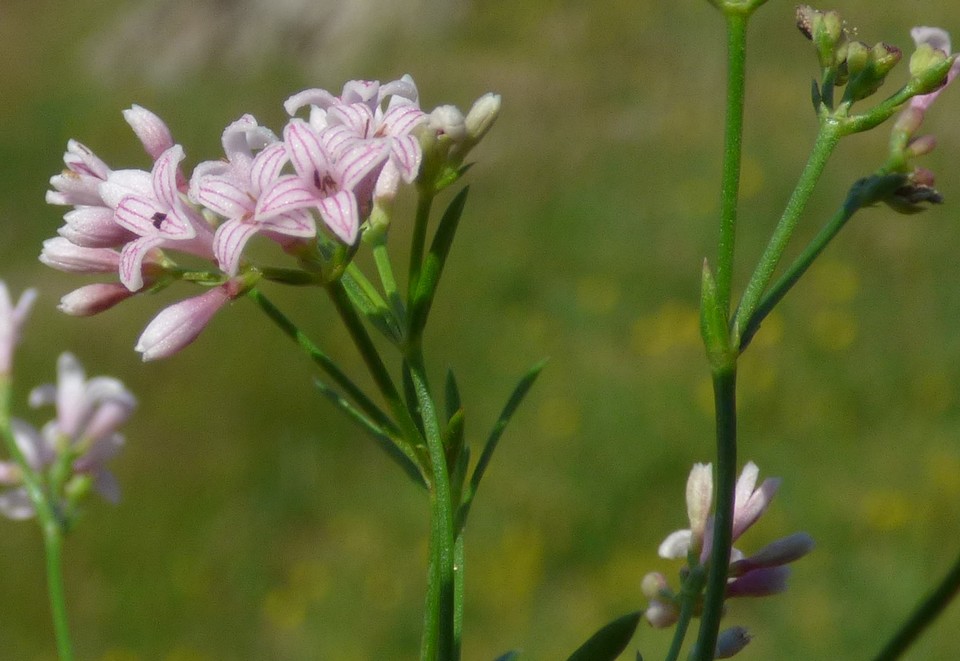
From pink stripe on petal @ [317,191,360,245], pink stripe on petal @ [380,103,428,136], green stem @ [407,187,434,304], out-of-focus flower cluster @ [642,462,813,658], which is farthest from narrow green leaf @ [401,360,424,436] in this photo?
out-of-focus flower cluster @ [642,462,813,658]

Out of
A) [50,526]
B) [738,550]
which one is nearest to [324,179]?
[738,550]

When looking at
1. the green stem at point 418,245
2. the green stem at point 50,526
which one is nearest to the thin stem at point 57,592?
the green stem at point 50,526

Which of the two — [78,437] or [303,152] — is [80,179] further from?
[78,437]

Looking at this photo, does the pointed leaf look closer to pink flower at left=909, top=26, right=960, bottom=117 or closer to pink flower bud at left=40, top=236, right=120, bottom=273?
pink flower bud at left=40, top=236, right=120, bottom=273

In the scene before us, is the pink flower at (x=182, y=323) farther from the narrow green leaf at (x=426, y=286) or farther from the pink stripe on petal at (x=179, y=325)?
the narrow green leaf at (x=426, y=286)

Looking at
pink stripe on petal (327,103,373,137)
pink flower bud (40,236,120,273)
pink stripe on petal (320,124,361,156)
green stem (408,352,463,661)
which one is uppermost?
pink stripe on petal (327,103,373,137)

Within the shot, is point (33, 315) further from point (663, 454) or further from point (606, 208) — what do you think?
point (663, 454)

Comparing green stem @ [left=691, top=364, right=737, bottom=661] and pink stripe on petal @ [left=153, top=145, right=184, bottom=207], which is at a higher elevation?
pink stripe on petal @ [left=153, top=145, right=184, bottom=207]
